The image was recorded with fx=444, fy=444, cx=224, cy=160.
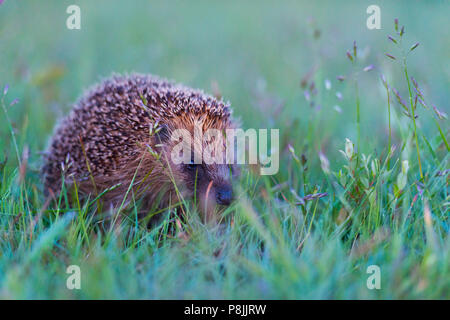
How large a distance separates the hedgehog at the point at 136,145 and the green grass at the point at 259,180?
231 mm

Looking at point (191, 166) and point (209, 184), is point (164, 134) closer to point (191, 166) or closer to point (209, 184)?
point (191, 166)

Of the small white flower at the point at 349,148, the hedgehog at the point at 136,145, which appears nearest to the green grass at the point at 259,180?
the small white flower at the point at 349,148

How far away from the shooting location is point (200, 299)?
8.73 ft

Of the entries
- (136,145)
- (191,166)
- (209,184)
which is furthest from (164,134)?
(209,184)

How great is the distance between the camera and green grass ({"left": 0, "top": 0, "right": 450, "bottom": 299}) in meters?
2.75

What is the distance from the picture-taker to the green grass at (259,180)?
2748 mm

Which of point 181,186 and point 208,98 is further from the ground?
point 208,98

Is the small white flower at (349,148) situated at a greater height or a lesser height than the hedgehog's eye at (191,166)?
greater

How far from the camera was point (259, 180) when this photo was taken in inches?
165

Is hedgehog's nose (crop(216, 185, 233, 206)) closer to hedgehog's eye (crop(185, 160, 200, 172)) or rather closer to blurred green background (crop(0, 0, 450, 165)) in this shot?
hedgehog's eye (crop(185, 160, 200, 172))

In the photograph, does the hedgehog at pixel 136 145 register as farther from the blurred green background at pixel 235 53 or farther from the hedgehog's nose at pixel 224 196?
the blurred green background at pixel 235 53

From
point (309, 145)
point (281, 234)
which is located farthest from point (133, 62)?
point (281, 234)
